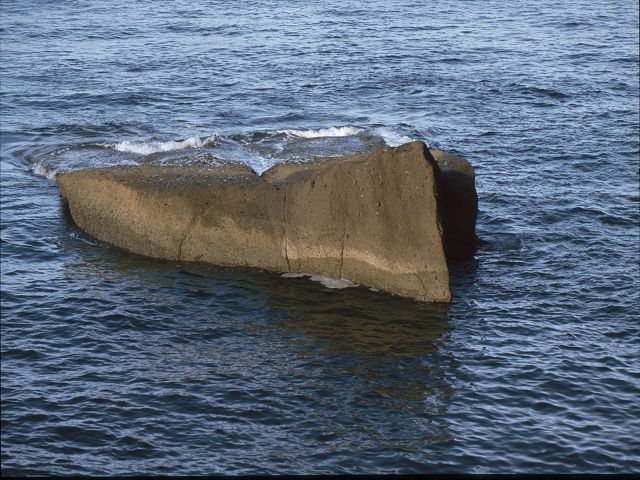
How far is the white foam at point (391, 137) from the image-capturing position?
1462 inches

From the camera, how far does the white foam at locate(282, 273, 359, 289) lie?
26.3 metres

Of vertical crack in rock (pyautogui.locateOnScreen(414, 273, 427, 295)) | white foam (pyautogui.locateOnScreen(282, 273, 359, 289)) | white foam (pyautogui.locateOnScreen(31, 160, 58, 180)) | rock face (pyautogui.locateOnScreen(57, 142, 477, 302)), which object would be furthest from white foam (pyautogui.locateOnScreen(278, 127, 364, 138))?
vertical crack in rock (pyautogui.locateOnScreen(414, 273, 427, 295))

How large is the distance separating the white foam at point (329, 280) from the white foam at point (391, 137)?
11.2 meters

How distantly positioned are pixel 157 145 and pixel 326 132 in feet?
21.3

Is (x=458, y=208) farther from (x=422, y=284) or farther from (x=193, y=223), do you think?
(x=193, y=223)

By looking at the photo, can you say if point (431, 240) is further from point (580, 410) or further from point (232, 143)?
point (232, 143)

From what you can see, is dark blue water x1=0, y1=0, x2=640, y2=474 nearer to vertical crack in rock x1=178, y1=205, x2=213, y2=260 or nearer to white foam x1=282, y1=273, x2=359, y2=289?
white foam x1=282, y1=273, x2=359, y2=289

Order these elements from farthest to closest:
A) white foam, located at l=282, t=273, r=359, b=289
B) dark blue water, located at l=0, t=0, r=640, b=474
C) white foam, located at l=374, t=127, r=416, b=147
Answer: white foam, located at l=374, t=127, r=416, b=147
white foam, located at l=282, t=273, r=359, b=289
dark blue water, located at l=0, t=0, r=640, b=474

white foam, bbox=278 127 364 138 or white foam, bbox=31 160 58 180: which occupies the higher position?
white foam, bbox=278 127 364 138

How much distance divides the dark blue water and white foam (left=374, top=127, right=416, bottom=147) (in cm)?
19

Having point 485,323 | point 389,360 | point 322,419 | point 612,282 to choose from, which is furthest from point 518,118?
point 322,419

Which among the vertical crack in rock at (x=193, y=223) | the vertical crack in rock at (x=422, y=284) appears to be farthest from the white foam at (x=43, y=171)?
the vertical crack in rock at (x=422, y=284)

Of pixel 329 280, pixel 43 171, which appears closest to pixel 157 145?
pixel 43 171

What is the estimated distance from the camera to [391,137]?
37969 mm
